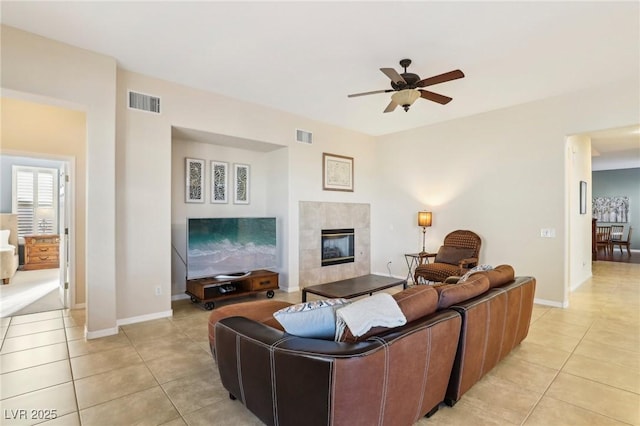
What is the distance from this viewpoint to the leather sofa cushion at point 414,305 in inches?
63.5

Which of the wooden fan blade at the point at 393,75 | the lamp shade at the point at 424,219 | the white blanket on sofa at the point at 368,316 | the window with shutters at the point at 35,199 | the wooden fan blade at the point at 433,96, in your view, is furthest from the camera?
the window with shutters at the point at 35,199

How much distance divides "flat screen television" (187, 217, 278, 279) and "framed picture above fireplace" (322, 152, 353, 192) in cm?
136

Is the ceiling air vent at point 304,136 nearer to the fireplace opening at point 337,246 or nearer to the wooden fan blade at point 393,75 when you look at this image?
the fireplace opening at point 337,246

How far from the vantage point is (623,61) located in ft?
11.2

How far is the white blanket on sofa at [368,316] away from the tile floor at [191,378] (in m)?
0.86

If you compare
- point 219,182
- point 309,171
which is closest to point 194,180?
point 219,182

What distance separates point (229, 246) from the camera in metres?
4.59

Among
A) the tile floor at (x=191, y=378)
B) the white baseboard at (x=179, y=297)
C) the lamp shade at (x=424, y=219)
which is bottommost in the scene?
the tile floor at (x=191, y=378)

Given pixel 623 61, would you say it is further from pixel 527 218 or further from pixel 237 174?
pixel 237 174

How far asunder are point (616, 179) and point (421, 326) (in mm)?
12552

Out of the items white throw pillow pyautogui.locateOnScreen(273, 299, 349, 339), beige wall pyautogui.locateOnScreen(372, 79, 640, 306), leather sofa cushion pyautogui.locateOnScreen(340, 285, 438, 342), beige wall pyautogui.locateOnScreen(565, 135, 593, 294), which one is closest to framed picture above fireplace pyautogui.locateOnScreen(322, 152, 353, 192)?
beige wall pyautogui.locateOnScreen(372, 79, 640, 306)

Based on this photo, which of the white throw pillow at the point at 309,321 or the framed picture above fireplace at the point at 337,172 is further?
the framed picture above fireplace at the point at 337,172

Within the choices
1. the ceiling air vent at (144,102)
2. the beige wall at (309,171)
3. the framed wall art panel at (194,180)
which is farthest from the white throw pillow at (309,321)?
the framed wall art panel at (194,180)

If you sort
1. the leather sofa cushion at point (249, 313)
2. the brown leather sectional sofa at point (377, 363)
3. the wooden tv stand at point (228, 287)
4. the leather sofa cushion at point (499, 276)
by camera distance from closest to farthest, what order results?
the brown leather sectional sofa at point (377, 363) → the leather sofa cushion at point (249, 313) → the leather sofa cushion at point (499, 276) → the wooden tv stand at point (228, 287)
